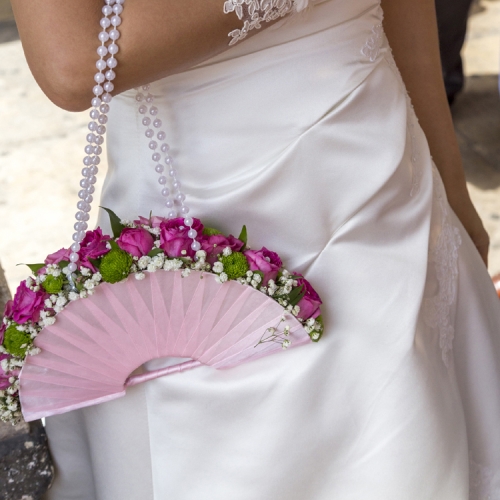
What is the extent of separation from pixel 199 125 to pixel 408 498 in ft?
1.88

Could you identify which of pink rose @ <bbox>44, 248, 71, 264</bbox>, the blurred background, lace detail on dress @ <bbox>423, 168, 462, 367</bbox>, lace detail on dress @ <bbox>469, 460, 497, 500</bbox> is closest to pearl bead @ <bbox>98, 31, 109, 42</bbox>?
pink rose @ <bbox>44, 248, 71, 264</bbox>

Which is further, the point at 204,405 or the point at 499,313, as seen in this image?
the point at 499,313

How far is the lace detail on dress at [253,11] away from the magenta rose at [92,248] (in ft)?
0.83

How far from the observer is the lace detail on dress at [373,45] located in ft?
2.88

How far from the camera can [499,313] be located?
1.20 meters

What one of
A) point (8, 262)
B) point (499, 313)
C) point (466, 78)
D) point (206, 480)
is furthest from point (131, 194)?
point (466, 78)

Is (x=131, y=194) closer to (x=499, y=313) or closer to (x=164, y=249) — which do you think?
(x=164, y=249)

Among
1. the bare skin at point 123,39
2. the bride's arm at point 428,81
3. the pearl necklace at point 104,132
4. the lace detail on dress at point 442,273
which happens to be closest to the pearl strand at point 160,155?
the pearl necklace at point 104,132

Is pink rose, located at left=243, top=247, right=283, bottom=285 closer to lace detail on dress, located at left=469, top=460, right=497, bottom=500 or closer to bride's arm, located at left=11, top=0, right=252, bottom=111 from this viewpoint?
bride's arm, located at left=11, top=0, right=252, bottom=111

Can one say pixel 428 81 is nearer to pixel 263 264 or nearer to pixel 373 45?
pixel 373 45

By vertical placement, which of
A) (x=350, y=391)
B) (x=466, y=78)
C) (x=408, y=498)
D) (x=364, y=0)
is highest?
(x=364, y=0)

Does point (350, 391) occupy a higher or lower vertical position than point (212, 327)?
lower

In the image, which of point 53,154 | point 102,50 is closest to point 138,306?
point 102,50

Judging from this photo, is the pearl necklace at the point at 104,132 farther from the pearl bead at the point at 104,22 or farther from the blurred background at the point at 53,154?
the blurred background at the point at 53,154
